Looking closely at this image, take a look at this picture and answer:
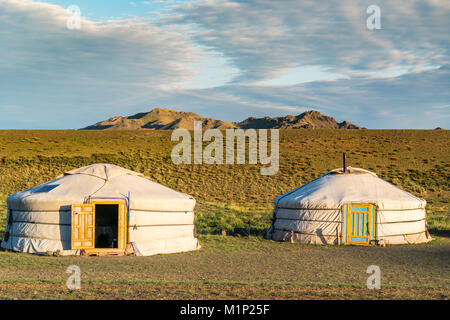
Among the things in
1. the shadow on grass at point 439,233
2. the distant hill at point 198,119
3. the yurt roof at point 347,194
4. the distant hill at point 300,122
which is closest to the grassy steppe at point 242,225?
the shadow on grass at point 439,233

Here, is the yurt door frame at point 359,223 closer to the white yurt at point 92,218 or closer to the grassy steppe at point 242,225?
the grassy steppe at point 242,225

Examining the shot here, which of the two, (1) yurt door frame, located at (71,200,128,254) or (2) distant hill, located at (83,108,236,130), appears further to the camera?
(2) distant hill, located at (83,108,236,130)

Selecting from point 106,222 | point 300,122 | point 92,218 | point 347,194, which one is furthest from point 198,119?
point 92,218

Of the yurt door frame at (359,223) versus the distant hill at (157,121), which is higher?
the distant hill at (157,121)

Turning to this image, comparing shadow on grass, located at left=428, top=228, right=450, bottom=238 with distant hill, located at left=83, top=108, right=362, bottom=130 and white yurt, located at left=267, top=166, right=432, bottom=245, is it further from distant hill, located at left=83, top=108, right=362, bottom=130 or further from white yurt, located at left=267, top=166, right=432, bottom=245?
distant hill, located at left=83, top=108, right=362, bottom=130

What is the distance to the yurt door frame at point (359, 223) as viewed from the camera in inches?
570

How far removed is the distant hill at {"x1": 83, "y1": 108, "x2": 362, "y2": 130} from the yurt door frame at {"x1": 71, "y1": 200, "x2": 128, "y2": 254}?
122 m

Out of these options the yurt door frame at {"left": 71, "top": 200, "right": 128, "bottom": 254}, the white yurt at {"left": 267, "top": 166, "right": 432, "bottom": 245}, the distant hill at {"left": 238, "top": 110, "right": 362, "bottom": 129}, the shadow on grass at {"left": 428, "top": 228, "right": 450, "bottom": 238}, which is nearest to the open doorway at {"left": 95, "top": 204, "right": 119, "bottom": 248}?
the yurt door frame at {"left": 71, "top": 200, "right": 128, "bottom": 254}

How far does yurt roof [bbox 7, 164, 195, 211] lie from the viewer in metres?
12.5

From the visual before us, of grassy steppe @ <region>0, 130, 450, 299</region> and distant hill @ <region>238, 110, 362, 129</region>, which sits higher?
distant hill @ <region>238, 110, 362, 129</region>

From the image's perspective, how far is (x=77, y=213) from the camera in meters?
12.2

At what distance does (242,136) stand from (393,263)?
40.9 m

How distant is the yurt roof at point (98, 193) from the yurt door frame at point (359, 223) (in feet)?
13.9
